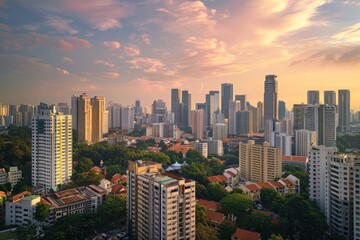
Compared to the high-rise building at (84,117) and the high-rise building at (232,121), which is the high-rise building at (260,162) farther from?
the high-rise building at (232,121)

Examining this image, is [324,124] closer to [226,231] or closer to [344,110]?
[344,110]

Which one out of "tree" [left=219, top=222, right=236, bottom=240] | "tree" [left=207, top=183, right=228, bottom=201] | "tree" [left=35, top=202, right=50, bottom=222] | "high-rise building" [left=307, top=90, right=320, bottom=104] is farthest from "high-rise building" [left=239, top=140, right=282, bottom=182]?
"high-rise building" [left=307, top=90, right=320, bottom=104]

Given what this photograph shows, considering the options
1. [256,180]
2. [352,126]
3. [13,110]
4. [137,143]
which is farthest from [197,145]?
[352,126]

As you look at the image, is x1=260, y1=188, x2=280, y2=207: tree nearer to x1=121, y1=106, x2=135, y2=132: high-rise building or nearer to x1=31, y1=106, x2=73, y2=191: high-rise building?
x1=31, y1=106, x2=73, y2=191: high-rise building

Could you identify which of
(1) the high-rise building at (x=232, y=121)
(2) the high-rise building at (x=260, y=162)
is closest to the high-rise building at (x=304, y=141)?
(2) the high-rise building at (x=260, y=162)

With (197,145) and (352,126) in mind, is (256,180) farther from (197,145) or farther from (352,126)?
(352,126)

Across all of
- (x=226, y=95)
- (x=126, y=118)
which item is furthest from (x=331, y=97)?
(x=126, y=118)
